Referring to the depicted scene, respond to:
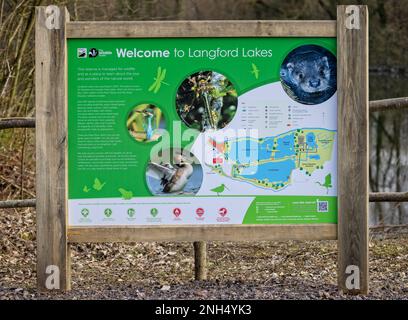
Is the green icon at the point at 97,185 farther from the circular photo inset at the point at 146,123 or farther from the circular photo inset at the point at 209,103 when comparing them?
the circular photo inset at the point at 209,103

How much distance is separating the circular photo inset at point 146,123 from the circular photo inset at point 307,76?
889 millimetres

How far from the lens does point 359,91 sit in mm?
5316

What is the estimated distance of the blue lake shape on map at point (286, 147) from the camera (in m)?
5.38

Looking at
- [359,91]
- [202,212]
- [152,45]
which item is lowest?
[202,212]

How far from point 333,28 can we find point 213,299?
2.00m

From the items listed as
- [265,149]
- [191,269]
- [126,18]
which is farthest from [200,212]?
[126,18]

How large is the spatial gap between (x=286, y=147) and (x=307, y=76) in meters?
0.51

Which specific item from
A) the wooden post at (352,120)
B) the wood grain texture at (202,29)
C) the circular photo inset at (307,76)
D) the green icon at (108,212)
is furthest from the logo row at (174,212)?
the wood grain texture at (202,29)

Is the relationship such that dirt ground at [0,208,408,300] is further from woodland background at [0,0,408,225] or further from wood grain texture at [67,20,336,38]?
wood grain texture at [67,20,336,38]

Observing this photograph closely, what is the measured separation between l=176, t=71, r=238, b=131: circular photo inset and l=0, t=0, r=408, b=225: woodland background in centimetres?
450

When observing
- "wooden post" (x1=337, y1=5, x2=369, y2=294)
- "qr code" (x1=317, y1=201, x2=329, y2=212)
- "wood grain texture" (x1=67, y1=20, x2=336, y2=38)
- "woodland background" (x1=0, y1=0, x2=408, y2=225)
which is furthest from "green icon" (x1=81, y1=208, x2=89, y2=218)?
"woodland background" (x1=0, y1=0, x2=408, y2=225)

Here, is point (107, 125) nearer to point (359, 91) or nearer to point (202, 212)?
point (202, 212)

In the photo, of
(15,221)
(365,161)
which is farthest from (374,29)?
(365,161)

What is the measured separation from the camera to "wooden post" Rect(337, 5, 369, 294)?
17.4ft
